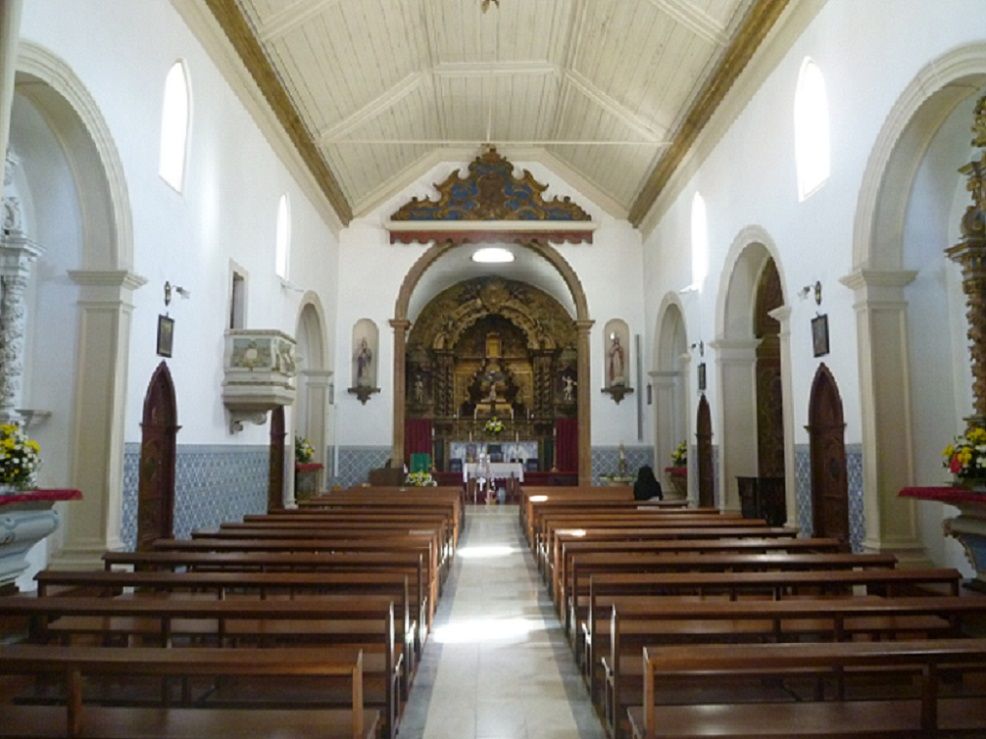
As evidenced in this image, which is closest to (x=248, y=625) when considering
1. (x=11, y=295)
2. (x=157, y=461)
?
(x=11, y=295)

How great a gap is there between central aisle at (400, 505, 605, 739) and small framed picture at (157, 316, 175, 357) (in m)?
3.90

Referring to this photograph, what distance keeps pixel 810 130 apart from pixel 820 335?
7.83 feet

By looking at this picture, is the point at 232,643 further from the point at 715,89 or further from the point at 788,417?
the point at 715,89

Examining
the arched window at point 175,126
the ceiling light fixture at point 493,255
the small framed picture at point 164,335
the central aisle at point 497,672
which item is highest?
the ceiling light fixture at point 493,255

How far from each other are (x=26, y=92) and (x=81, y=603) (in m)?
4.45

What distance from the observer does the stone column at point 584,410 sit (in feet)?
58.9

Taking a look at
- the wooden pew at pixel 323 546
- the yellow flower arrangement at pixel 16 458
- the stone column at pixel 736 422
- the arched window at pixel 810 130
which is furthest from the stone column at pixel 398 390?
the yellow flower arrangement at pixel 16 458

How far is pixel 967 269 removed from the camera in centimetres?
680

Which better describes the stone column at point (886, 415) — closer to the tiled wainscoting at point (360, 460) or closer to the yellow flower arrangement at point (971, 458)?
the yellow flower arrangement at point (971, 458)

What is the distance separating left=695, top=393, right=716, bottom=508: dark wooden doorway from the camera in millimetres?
13672

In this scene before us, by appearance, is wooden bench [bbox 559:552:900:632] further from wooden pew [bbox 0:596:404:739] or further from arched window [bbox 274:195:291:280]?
arched window [bbox 274:195:291:280]

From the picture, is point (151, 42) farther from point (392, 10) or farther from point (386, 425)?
point (386, 425)

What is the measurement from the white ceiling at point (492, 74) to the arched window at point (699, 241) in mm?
1296

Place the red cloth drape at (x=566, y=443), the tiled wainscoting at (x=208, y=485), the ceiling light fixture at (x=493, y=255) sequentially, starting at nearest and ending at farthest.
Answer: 1. the tiled wainscoting at (x=208, y=485)
2. the ceiling light fixture at (x=493, y=255)
3. the red cloth drape at (x=566, y=443)
